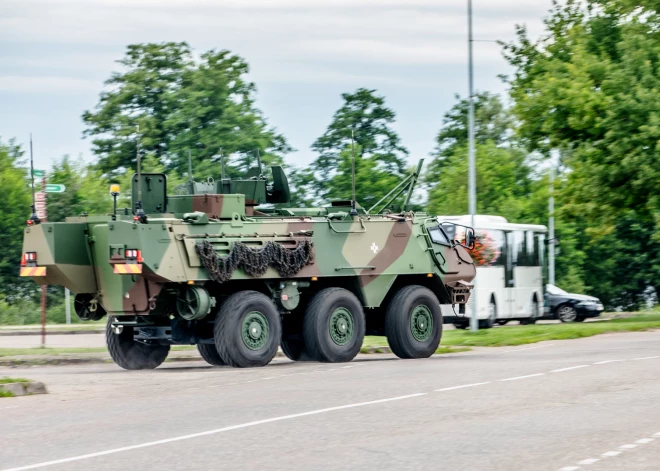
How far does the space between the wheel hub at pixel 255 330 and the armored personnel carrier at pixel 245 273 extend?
0.02 m

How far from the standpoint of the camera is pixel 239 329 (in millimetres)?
20156

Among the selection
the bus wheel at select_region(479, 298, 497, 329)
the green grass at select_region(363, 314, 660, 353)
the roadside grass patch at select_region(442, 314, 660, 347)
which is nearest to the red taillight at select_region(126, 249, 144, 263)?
the green grass at select_region(363, 314, 660, 353)

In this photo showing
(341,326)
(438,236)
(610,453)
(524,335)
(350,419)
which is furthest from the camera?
(524,335)

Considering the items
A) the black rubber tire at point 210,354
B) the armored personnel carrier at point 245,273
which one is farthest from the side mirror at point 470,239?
the black rubber tire at point 210,354

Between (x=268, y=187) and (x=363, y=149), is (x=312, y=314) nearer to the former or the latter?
(x=268, y=187)

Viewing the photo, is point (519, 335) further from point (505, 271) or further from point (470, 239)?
point (505, 271)

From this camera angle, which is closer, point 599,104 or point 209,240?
point 209,240

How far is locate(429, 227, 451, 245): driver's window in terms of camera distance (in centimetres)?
2359

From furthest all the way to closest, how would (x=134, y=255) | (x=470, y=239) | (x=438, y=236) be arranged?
1. (x=470, y=239)
2. (x=438, y=236)
3. (x=134, y=255)

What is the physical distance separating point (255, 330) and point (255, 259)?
3.60ft

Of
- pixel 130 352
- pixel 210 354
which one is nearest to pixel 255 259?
pixel 210 354

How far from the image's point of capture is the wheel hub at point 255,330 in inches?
800

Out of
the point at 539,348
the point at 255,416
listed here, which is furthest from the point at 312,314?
the point at 255,416

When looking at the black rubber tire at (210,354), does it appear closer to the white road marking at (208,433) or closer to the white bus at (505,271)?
the white road marking at (208,433)
